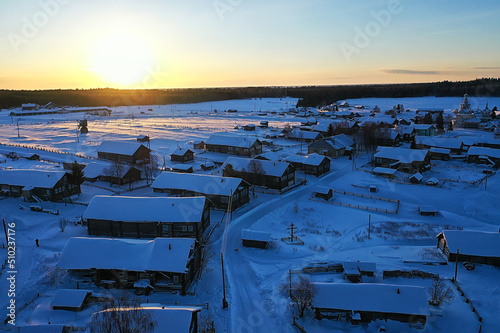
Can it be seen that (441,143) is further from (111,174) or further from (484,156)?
(111,174)

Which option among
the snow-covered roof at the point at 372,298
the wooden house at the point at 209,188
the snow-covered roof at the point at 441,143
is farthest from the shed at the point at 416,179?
the snow-covered roof at the point at 372,298

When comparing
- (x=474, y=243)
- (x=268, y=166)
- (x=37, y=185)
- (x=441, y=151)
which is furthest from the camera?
(x=441, y=151)

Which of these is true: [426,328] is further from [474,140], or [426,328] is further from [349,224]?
[474,140]

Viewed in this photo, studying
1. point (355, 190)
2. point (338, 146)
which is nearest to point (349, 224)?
point (355, 190)

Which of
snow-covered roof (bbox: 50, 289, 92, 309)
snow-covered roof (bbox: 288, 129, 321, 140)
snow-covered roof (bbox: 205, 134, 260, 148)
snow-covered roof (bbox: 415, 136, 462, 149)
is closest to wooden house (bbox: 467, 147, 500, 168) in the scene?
snow-covered roof (bbox: 415, 136, 462, 149)

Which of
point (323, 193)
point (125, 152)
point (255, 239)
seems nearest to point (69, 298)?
point (255, 239)

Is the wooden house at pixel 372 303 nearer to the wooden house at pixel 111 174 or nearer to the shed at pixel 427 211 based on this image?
the shed at pixel 427 211

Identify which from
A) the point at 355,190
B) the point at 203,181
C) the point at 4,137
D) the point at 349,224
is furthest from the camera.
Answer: the point at 4,137
